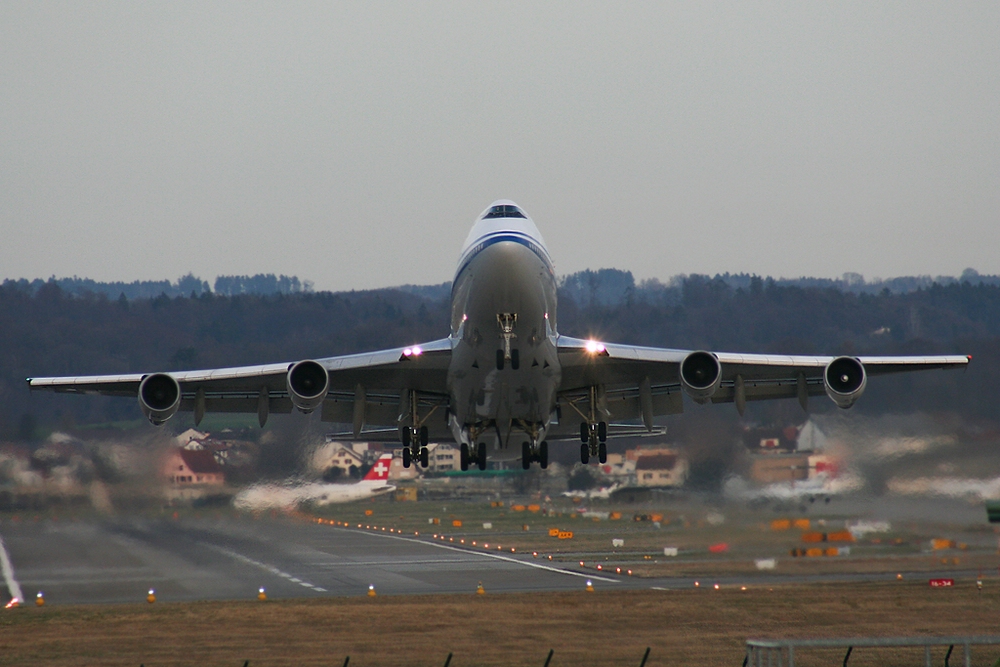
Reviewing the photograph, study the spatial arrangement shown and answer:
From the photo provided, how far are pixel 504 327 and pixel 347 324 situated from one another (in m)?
85.7

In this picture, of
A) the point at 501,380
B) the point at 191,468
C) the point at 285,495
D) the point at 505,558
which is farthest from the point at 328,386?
the point at 505,558

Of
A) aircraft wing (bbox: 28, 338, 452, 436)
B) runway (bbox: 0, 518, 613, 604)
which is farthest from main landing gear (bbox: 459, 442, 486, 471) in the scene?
runway (bbox: 0, 518, 613, 604)

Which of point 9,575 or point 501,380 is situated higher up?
point 501,380

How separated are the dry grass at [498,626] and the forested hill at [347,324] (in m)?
17.1

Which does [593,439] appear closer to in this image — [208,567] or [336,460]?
[336,460]

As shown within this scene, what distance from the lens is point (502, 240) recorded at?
2270 cm

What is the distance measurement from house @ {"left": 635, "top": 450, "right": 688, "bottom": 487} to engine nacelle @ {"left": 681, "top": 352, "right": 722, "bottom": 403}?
48.1 ft

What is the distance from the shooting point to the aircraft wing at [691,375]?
86.8 ft

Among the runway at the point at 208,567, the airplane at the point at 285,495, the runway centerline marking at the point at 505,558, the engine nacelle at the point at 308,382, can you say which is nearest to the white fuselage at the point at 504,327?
the engine nacelle at the point at 308,382

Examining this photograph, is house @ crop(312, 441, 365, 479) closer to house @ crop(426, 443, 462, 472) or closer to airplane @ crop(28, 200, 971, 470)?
house @ crop(426, 443, 462, 472)

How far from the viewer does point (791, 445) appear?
3953 centimetres

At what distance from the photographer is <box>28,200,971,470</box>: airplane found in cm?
2348

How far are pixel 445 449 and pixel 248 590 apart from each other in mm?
21168

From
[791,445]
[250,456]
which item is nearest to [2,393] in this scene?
[250,456]
